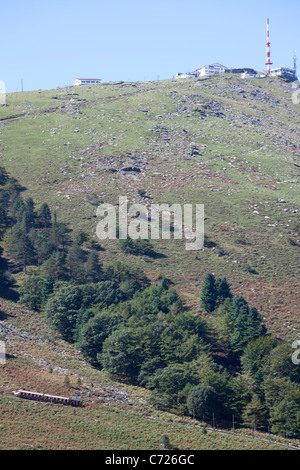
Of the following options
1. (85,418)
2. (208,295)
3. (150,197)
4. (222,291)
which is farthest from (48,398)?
(150,197)

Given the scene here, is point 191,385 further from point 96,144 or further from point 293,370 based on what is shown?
point 96,144

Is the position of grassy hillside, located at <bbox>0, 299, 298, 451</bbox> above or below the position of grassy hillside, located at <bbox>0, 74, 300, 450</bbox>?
below

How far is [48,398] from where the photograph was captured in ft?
172

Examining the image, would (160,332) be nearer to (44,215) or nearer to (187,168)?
(44,215)

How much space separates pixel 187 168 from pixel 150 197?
20420 millimetres

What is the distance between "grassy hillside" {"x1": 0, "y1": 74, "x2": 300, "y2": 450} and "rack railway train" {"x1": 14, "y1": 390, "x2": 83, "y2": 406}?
4.13ft

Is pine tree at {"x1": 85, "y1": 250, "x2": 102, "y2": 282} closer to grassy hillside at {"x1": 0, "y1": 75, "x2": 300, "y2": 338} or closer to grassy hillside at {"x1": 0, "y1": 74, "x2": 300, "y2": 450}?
grassy hillside at {"x1": 0, "y1": 74, "x2": 300, "y2": 450}

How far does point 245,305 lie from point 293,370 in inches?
672

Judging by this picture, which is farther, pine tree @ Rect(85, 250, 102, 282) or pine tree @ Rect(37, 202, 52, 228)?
pine tree @ Rect(37, 202, 52, 228)

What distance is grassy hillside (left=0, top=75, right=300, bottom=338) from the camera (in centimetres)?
9662

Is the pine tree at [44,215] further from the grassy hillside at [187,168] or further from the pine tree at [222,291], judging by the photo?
the pine tree at [222,291]

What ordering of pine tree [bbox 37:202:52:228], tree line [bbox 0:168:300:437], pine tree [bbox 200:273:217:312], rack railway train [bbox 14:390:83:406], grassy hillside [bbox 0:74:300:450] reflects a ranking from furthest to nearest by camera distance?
pine tree [bbox 37:202:52:228]
pine tree [bbox 200:273:217:312]
tree line [bbox 0:168:300:437]
rack railway train [bbox 14:390:83:406]
grassy hillside [bbox 0:74:300:450]

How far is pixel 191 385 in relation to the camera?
57781 mm

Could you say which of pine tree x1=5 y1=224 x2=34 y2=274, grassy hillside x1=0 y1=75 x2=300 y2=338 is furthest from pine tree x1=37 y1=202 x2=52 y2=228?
pine tree x1=5 y1=224 x2=34 y2=274
